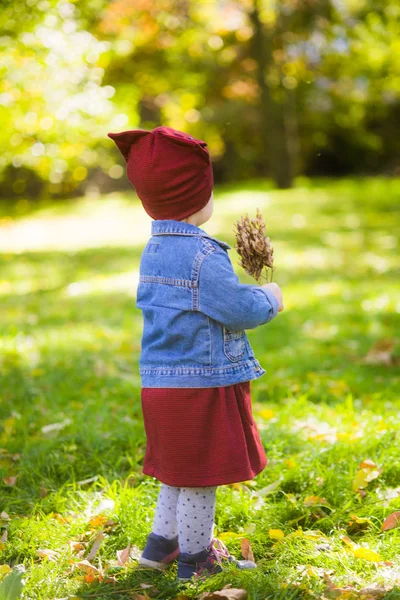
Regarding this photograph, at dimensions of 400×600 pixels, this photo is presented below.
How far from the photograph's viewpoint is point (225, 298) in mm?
2129

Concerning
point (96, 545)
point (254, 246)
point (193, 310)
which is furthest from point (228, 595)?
point (254, 246)

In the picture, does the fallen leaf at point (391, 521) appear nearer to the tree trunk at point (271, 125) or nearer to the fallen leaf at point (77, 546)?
the fallen leaf at point (77, 546)

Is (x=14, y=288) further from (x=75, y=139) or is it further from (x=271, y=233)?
(x=271, y=233)

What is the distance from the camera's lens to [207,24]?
17609 millimetres

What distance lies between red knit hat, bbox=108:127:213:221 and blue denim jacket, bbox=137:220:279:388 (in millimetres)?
68

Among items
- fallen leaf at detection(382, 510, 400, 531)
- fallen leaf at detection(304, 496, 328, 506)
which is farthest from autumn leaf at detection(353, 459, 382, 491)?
fallen leaf at detection(382, 510, 400, 531)

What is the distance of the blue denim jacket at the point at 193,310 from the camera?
214 centimetres

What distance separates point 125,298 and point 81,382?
87.9 inches

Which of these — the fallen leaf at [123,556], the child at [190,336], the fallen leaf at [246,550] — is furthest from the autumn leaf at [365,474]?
the fallen leaf at [123,556]

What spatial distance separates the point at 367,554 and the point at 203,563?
54 cm

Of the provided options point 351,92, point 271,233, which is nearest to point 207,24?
point 351,92

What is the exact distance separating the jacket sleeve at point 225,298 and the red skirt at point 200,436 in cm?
24

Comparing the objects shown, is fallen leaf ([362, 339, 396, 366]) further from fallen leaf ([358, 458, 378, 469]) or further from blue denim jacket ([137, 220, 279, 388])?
blue denim jacket ([137, 220, 279, 388])

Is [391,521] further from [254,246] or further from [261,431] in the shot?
[254,246]
